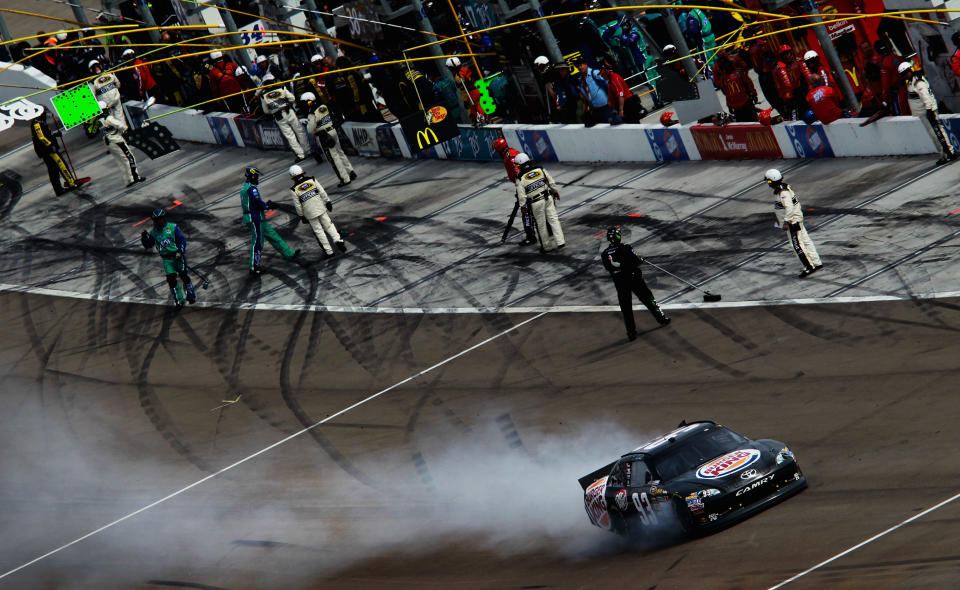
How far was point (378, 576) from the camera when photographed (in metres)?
14.5

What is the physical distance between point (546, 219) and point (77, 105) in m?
14.7

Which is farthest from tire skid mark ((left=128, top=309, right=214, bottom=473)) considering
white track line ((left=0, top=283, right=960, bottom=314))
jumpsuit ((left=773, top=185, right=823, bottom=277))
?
jumpsuit ((left=773, top=185, right=823, bottom=277))

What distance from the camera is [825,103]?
2277cm

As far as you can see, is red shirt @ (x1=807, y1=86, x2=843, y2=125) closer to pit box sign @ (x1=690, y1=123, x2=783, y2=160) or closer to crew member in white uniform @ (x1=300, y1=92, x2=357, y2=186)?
pit box sign @ (x1=690, y1=123, x2=783, y2=160)

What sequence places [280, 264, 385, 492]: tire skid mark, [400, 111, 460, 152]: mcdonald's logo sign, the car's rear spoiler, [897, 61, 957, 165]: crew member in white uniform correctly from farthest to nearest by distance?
[400, 111, 460, 152]: mcdonald's logo sign < [897, 61, 957, 165]: crew member in white uniform < [280, 264, 385, 492]: tire skid mark < the car's rear spoiler

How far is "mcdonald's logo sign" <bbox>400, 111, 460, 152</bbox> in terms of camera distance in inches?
1113

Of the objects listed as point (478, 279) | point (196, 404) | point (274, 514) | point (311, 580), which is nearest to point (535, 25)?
point (478, 279)

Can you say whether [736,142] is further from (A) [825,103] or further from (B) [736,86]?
(A) [825,103]

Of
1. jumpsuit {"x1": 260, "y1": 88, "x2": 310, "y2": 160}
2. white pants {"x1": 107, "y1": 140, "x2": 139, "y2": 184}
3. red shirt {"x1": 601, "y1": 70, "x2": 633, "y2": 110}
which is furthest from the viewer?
white pants {"x1": 107, "y1": 140, "x2": 139, "y2": 184}

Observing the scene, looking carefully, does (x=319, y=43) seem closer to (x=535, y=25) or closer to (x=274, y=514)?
(x=535, y=25)

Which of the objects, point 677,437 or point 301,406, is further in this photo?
point 301,406

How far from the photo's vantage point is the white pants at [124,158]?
32031mm

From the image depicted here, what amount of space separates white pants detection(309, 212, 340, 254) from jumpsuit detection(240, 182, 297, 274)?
780 millimetres

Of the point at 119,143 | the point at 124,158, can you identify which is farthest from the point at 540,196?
the point at 124,158
